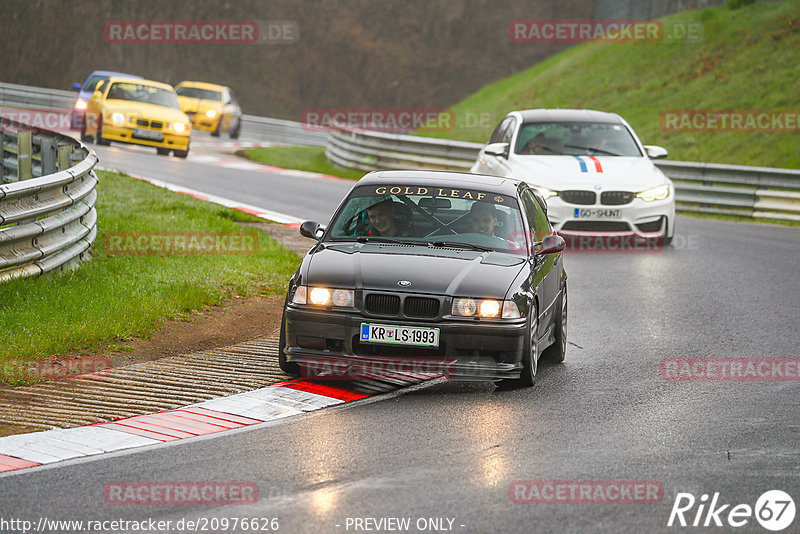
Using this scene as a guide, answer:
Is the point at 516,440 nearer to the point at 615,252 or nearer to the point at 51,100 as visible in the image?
the point at 615,252

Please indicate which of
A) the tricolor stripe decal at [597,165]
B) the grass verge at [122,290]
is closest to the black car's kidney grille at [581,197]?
the tricolor stripe decal at [597,165]

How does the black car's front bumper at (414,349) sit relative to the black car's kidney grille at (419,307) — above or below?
below

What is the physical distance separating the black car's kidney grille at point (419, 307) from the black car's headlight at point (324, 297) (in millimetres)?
367

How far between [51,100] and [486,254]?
3421 cm

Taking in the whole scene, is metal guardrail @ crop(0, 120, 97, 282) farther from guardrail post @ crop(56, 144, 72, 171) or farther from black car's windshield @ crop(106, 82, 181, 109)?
black car's windshield @ crop(106, 82, 181, 109)

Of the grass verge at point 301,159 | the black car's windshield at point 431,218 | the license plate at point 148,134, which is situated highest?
the black car's windshield at point 431,218

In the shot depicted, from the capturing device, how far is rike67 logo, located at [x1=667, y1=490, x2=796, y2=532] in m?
5.46

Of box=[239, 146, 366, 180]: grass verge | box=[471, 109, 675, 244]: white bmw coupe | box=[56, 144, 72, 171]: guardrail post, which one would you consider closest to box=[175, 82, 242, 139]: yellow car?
box=[239, 146, 366, 180]: grass verge

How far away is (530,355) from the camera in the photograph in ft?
26.7

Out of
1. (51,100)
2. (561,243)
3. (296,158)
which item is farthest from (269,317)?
(51,100)

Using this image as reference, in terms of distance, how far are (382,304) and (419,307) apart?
246mm

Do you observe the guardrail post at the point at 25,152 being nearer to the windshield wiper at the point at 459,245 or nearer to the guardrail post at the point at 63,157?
the guardrail post at the point at 63,157

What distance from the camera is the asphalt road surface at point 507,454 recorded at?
18.0 feet

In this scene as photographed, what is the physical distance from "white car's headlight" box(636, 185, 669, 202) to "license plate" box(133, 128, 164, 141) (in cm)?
1464
